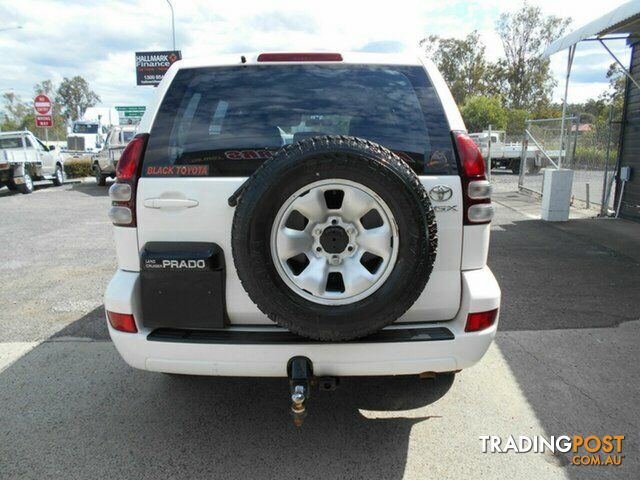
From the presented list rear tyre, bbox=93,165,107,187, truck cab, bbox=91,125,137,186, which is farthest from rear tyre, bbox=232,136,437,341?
rear tyre, bbox=93,165,107,187

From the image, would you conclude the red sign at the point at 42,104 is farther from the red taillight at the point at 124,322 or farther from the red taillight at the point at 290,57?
the red taillight at the point at 124,322

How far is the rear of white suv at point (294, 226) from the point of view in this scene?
225cm

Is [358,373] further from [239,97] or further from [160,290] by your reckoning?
[239,97]

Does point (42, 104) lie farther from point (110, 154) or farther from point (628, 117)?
point (628, 117)

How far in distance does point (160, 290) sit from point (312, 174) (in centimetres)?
96

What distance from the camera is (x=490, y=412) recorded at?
3.03m

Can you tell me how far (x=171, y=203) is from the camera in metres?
2.47

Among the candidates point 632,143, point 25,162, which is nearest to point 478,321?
point 632,143

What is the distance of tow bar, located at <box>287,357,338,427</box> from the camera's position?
7.55ft

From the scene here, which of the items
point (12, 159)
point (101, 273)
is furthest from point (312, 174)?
point (12, 159)

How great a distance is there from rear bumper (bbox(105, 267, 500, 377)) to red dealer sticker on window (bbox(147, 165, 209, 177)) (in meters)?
0.55

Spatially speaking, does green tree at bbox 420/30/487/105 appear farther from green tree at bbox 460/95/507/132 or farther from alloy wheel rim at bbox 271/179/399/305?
alloy wheel rim at bbox 271/179/399/305

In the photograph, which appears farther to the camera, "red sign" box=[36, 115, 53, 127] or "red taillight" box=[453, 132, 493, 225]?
"red sign" box=[36, 115, 53, 127]

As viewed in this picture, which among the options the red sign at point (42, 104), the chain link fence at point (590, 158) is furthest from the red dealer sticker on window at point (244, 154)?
the red sign at point (42, 104)
